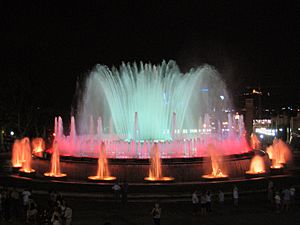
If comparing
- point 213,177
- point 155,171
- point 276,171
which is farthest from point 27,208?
point 276,171

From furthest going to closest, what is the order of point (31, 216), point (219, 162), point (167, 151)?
point (167, 151)
point (219, 162)
point (31, 216)

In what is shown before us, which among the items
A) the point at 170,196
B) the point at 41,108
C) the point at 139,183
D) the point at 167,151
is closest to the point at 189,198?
the point at 170,196

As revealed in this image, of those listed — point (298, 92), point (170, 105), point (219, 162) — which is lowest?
point (219, 162)

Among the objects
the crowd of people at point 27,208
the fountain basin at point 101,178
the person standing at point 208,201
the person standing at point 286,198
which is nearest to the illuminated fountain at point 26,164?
the fountain basin at point 101,178

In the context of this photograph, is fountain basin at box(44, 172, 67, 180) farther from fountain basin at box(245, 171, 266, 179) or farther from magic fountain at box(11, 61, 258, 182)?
fountain basin at box(245, 171, 266, 179)

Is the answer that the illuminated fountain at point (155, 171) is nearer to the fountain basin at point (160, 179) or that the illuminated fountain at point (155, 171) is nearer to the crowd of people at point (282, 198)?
the fountain basin at point (160, 179)

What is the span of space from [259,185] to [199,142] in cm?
582

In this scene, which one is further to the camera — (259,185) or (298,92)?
(298,92)

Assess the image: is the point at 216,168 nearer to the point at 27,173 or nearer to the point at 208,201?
the point at 208,201

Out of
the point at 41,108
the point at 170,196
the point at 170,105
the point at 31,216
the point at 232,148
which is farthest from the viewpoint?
the point at 41,108

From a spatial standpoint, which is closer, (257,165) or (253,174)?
(253,174)

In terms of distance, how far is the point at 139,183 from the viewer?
20.6 meters

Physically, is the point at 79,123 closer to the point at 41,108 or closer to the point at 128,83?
the point at 41,108

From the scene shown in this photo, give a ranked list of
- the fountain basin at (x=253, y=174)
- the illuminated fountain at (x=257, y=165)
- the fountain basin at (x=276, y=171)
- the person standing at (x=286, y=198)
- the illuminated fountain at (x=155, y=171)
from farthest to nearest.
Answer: the fountain basin at (x=276, y=171), the illuminated fountain at (x=257, y=165), the fountain basin at (x=253, y=174), the illuminated fountain at (x=155, y=171), the person standing at (x=286, y=198)
